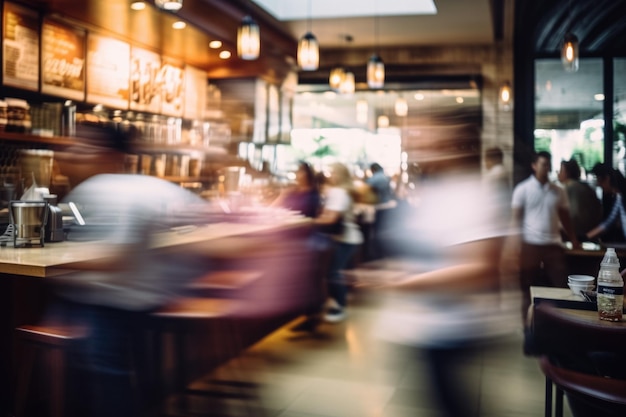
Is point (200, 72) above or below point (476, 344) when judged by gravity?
above

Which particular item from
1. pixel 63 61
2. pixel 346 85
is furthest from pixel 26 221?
pixel 346 85

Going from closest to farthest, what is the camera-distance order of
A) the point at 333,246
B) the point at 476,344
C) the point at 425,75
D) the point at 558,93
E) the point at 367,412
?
the point at 476,344 < the point at 367,412 < the point at 333,246 < the point at 558,93 < the point at 425,75

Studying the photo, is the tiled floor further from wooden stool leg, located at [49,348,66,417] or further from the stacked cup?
wooden stool leg, located at [49,348,66,417]

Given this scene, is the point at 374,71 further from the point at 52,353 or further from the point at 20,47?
the point at 52,353

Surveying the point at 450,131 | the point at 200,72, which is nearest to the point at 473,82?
the point at 200,72

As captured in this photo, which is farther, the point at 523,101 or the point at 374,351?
the point at 523,101

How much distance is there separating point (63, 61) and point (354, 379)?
3631 mm

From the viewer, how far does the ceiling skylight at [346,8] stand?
807 centimetres

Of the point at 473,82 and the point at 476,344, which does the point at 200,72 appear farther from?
the point at 476,344

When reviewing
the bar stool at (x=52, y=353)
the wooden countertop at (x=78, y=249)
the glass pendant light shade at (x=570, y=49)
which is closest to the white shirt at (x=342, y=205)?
the wooden countertop at (x=78, y=249)

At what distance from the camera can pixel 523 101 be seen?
9.74 meters

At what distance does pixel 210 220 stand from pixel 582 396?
141 inches

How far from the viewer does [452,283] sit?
2344 mm

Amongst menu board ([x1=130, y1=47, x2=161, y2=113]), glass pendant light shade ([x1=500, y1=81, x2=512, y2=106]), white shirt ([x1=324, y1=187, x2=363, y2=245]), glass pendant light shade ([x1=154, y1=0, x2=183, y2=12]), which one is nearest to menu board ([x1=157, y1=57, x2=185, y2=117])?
menu board ([x1=130, y1=47, x2=161, y2=113])
